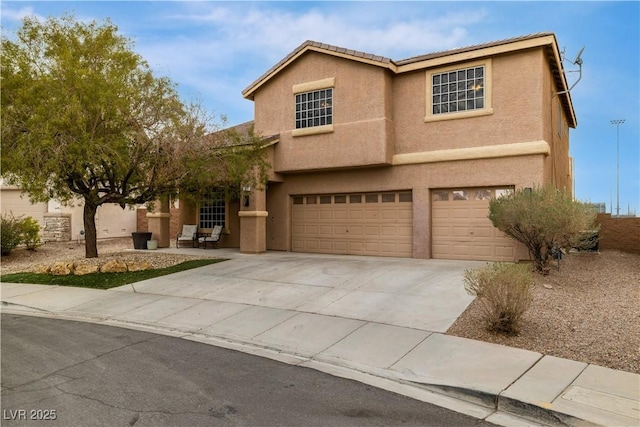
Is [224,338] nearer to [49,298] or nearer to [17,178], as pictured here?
[49,298]

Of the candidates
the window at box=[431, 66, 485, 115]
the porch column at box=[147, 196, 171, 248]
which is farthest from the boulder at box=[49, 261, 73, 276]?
the window at box=[431, 66, 485, 115]

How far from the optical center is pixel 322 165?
16.8 meters

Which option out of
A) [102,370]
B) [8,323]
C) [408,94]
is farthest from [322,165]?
[102,370]

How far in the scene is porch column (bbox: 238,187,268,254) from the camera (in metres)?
17.2

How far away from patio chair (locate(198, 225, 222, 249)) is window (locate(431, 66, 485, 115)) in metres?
10.4

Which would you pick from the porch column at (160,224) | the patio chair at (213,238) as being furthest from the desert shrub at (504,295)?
the porch column at (160,224)

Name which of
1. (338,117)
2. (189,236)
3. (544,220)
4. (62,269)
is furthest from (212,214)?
(544,220)

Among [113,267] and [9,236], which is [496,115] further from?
[9,236]

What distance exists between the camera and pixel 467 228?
1479cm

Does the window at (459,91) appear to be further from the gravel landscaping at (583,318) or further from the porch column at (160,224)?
the porch column at (160,224)

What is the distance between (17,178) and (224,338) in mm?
9754

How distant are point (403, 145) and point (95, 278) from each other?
1054 centimetres

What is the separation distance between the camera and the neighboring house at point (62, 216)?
23.0 meters

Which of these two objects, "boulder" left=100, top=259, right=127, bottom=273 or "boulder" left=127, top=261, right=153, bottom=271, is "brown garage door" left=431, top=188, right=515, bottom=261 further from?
"boulder" left=100, top=259, right=127, bottom=273
